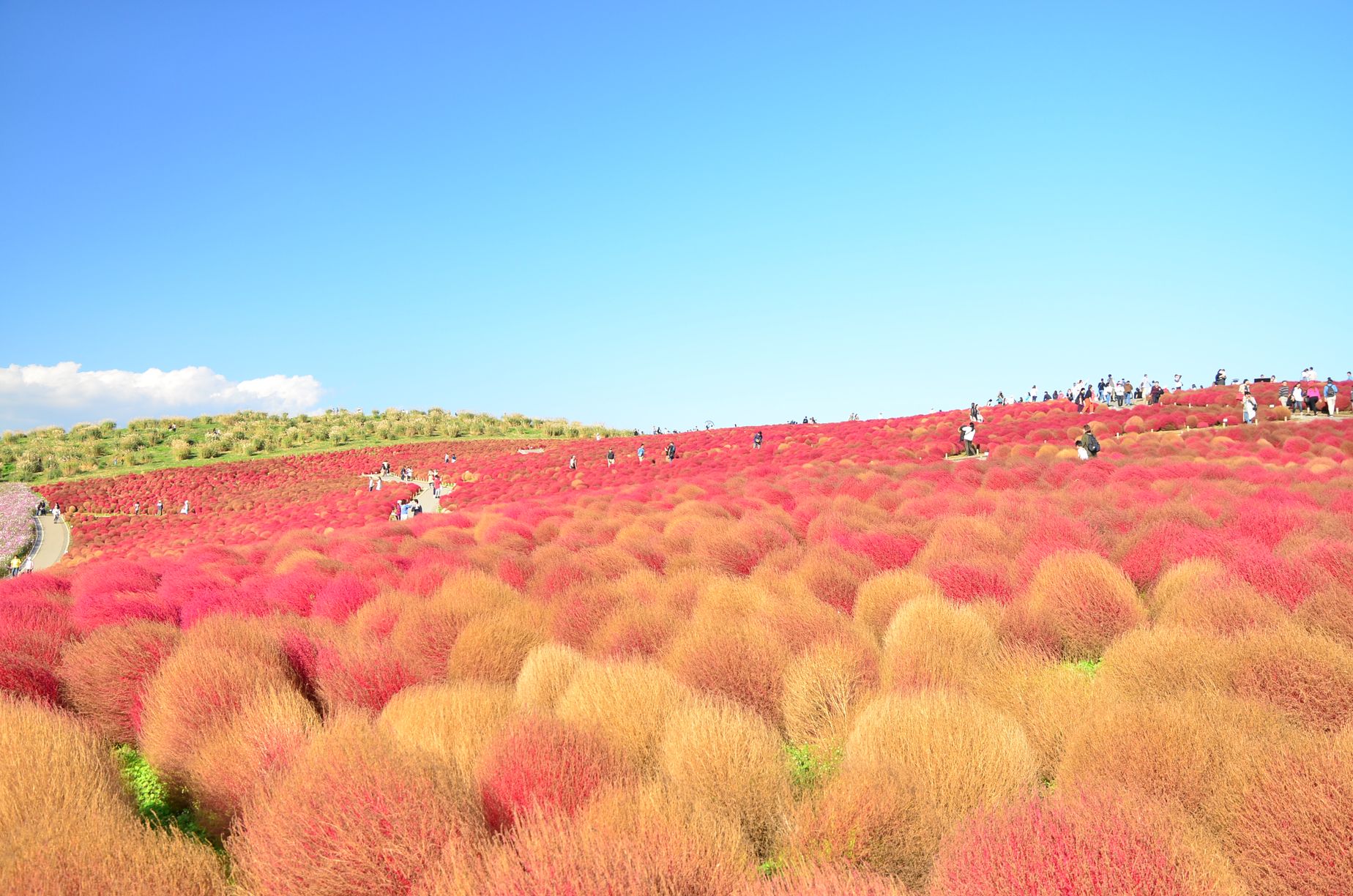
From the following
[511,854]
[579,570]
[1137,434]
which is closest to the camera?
[511,854]

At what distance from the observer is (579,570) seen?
28.0 feet

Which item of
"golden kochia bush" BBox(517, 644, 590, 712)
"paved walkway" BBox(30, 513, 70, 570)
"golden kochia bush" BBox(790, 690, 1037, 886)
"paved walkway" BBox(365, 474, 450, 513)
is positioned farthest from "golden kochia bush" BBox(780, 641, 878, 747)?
"paved walkway" BBox(30, 513, 70, 570)

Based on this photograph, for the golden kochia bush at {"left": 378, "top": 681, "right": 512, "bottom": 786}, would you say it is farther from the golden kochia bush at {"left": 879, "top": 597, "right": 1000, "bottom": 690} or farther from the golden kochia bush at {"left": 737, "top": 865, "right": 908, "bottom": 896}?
the golden kochia bush at {"left": 879, "top": 597, "right": 1000, "bottom": 690}

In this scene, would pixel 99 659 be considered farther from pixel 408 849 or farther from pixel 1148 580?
pixel 1148 580

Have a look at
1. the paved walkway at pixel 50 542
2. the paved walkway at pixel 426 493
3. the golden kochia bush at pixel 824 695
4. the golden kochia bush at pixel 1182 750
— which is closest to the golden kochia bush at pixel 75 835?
the golden kochia bush at pixel 824 695

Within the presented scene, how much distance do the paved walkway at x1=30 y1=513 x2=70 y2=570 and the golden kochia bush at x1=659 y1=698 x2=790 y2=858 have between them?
28.5 meters

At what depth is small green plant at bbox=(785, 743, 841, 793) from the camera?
3.95 m

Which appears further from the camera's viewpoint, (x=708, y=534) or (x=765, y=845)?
(x=708, y=534)

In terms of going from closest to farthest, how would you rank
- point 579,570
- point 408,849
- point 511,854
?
point 511,854, point 408,849, point 579,570

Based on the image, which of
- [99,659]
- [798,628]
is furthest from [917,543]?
[99,659]

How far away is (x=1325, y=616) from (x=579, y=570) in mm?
6617

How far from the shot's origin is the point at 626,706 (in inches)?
169

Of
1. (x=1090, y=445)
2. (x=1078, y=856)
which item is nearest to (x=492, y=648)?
(x=1078, y=856)

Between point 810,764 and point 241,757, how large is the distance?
3229mm
